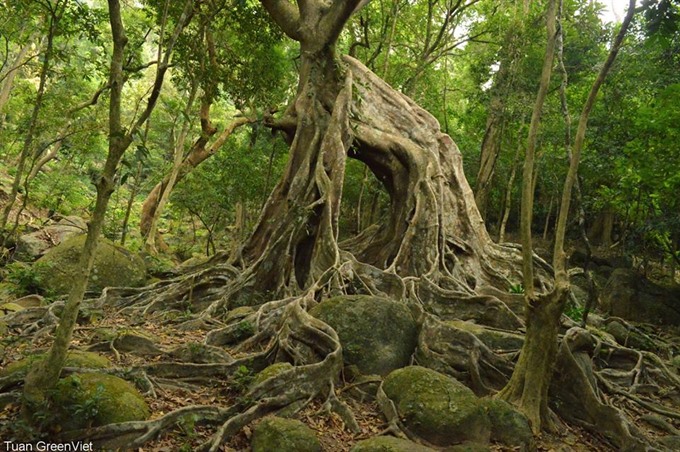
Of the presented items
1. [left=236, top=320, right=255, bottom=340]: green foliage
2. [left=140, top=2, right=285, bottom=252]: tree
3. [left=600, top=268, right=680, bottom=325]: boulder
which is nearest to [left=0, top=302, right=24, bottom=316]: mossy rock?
[left=236, top=320, right=255, bottom=340]: green foliage

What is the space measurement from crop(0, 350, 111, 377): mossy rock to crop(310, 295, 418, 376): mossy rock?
233 centimetres

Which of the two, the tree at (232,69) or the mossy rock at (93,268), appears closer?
the mossy rock at (93,268)

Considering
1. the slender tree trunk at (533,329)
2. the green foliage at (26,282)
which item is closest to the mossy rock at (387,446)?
the slender tree trunk at (533,329)

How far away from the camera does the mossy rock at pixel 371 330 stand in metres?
5.23

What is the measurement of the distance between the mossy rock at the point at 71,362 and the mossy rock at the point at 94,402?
1.33ft

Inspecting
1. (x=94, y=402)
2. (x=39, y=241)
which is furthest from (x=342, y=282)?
(x=39, y=241)

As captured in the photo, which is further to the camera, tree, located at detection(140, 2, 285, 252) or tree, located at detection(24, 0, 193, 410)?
tree, located at detection(140, 2, 285, 252)

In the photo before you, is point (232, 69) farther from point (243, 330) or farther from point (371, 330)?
point (371, 330)

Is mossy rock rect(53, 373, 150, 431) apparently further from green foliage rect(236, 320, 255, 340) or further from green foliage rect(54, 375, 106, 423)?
green foliage rect(236, 320, 255, 340)

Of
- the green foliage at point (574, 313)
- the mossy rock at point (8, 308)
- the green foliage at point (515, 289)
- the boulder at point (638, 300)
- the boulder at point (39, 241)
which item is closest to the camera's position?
the mossy rock at point (8, 308)

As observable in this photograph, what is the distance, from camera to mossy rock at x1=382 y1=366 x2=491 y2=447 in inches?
162

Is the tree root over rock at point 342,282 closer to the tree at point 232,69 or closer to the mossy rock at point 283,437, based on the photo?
the mossy rock at point 283,437

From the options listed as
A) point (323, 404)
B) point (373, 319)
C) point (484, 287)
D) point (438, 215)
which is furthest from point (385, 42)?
point (323, 404)

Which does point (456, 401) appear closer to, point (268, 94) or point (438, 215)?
point (438, 215)
